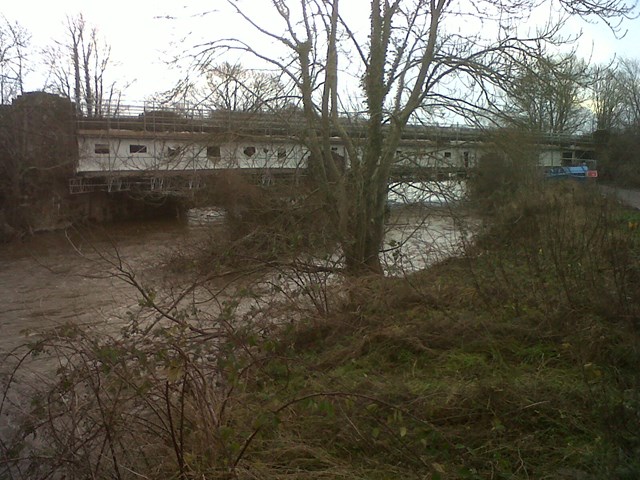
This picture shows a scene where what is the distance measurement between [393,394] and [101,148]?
2525cm

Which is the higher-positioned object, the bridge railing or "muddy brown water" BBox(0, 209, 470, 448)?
the bridge railing

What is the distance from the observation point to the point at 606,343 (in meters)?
6.65

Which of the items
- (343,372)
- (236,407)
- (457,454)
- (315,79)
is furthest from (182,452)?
(315,79)

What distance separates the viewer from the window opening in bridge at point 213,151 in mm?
13867

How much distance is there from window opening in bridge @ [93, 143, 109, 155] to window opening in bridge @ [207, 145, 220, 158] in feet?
51.3

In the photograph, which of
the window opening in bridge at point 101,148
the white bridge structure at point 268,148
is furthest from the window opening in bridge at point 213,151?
the window opening in bridge at point 101,148

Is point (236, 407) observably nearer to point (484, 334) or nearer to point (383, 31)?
point (484, 334)

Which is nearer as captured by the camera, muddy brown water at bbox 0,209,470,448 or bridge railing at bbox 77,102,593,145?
muddy brown water at bbox 0,209,470,448

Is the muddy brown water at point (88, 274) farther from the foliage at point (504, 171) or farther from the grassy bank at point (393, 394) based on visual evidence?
the foliage at point (504, 171)

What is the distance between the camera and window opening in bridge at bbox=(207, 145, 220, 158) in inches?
546

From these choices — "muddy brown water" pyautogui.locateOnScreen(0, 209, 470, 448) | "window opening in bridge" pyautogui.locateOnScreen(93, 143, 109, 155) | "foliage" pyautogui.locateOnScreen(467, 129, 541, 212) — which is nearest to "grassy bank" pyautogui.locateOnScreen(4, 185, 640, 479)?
"muddy brown water" pyautogui.locateOnScreen(0, 209, 470, 448)

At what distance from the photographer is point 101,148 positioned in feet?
95.1

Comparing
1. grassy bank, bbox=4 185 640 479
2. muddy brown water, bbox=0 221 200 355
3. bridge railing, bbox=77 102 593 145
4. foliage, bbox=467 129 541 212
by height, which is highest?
bridge railing, bbox=77 102 593 145

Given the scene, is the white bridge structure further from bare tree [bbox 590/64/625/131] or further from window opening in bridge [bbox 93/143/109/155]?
window opening in bridge [bbox 93/143/109/155]
